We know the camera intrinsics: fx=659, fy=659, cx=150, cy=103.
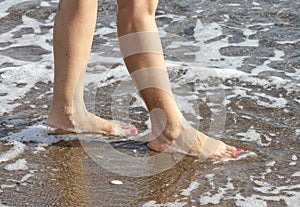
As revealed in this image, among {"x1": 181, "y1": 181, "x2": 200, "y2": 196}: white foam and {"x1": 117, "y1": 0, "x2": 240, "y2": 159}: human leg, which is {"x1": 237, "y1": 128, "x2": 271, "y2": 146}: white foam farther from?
{"x1": 181, "y1": 181, "x2": 200, "y2": 196}: white foam

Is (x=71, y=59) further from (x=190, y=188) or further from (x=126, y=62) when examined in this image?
(x=190, y=188)

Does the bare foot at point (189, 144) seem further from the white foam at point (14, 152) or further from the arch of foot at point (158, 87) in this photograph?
the white foam at point (14, 152)

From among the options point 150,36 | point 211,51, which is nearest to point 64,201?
point 150,36

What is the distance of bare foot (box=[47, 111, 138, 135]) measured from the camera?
3514mm

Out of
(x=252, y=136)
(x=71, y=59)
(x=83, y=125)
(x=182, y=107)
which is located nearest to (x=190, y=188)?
(x=252, y=136)

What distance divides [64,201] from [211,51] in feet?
8.15

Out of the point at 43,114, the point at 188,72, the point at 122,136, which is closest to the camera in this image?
the point at 122,136

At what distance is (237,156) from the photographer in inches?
131

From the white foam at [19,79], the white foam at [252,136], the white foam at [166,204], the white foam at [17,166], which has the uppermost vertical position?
the white foam at [19,79]

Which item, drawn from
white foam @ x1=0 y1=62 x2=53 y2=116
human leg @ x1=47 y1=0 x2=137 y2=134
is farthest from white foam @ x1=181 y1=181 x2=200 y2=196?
white foam @ x1=0 y1=62 x2=53 y2=116

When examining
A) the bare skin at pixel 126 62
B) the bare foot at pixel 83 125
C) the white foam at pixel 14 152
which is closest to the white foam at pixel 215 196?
the bare skin at pixel 126 62

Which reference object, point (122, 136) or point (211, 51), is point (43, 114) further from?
point (211, 51)

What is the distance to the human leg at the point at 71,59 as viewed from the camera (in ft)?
10.9

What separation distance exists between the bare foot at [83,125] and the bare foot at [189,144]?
0.27 m
